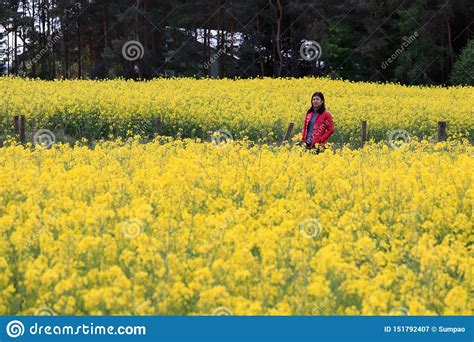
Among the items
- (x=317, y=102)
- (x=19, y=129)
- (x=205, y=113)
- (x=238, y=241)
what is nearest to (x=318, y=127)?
(x=317, y=102)

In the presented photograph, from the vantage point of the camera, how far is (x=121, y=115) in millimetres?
22156

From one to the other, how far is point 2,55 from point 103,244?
68.1 meters

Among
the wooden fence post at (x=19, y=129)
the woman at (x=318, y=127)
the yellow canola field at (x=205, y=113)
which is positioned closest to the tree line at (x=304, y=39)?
the yellow canola field at (x=205, y=113)

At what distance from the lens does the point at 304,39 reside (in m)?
50.6

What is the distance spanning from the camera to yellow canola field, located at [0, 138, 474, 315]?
4781mm

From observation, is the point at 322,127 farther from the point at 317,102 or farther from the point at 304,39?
the point at 304,39

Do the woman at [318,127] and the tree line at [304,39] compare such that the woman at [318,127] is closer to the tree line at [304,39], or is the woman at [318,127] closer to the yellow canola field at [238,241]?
the yellow canola field at [238,241]

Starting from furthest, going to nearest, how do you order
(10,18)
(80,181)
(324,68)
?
(10,18) < (324,68) < (80,181)

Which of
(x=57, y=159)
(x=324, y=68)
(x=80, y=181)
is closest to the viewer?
(x=80, y=181)

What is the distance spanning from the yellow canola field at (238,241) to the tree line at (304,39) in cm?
3425

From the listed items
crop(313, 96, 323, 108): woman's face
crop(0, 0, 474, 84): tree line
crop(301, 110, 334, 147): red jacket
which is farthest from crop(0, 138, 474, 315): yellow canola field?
crop(0, 0, 474, 84): tree line

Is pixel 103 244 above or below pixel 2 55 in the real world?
below
